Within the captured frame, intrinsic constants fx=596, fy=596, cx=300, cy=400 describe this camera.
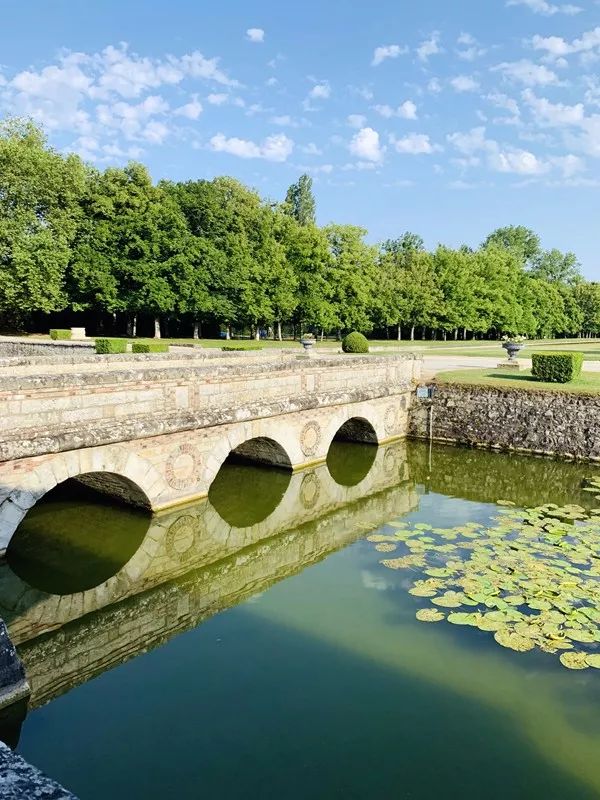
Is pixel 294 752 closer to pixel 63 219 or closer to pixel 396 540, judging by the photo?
pixel 396 540

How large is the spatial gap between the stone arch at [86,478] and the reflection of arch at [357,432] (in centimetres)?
837

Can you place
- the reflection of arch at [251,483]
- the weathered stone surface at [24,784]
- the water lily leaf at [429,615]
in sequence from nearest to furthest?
the weathered stone surface at [24,784] < the water lily leaf at [429,615] < the reflection of arch at [251,483]

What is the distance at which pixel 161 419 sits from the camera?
35.8ft

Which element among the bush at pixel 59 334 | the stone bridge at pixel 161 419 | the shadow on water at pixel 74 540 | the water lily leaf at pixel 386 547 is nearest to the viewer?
the stone bridge at pixel 161 419

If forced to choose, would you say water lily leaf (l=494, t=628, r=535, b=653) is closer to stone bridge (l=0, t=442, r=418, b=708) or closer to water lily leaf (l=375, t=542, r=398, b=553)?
water lily leaf (l=375, t=542, r=398, b=553)

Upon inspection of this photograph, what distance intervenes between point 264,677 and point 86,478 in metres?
6.83

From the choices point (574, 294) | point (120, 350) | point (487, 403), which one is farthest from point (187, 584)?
point (574, 294)

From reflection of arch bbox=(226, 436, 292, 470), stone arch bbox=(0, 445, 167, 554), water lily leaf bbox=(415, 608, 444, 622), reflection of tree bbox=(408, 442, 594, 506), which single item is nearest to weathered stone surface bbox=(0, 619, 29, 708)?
stone arch bbox=(0, 445, 167, 554)

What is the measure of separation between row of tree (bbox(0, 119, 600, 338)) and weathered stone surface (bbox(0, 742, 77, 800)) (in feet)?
119

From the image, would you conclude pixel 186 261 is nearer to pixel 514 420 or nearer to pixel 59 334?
pixel 59 334

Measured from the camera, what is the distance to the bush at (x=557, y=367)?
20.2m

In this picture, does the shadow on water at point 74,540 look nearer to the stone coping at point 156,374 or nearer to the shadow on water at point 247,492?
the shadow on water at point 247,492

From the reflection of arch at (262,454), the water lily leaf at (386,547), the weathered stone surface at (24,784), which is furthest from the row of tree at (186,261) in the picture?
the weathered stone surface at (24,784)

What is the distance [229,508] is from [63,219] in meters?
30.5
